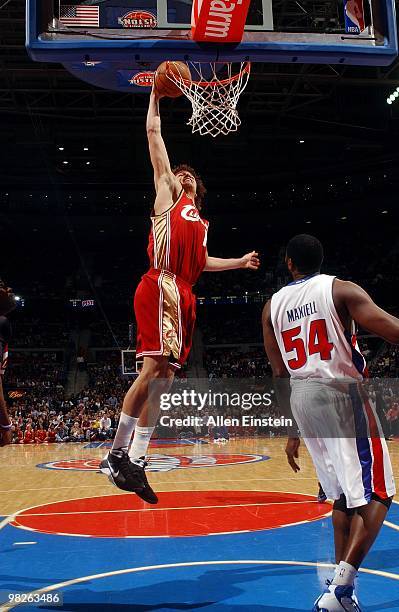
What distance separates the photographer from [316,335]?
3771mm

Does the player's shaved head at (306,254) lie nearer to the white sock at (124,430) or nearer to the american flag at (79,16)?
the white sock at (124,430)

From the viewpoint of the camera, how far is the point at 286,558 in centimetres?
563

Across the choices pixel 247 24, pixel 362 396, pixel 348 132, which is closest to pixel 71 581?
pixel 362 396

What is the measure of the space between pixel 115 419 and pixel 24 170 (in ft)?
46.8

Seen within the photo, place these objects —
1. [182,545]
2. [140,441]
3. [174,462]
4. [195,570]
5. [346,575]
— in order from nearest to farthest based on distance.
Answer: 1. [346,575]
2. [140,441]
3. [195,570]
4. [182,545]
5. [174,462]

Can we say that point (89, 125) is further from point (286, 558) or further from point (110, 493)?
point (286, 558)

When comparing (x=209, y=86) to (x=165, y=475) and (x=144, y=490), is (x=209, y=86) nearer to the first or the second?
(x=144, y=490)

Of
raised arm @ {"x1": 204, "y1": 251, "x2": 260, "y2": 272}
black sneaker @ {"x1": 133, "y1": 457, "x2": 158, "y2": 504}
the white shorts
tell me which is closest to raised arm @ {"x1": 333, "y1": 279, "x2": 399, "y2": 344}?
the white shorts

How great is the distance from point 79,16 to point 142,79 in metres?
0.68

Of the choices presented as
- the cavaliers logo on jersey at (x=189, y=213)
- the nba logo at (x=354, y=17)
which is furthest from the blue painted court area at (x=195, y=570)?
the nba logo at (x=354, y=17)

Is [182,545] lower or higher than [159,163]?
lower

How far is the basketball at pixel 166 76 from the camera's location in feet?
14.0

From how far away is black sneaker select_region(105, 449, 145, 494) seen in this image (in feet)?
13.1

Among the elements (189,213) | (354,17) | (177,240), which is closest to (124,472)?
(177,240)
